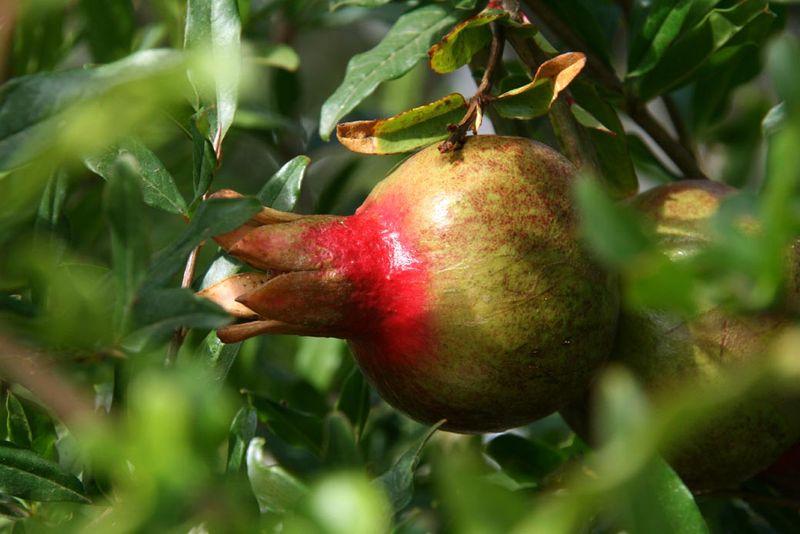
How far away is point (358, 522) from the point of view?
47 centimetres

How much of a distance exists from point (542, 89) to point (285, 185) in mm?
232

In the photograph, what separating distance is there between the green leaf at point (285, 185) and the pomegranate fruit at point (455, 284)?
0.05 metres

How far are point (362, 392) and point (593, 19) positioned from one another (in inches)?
18.9

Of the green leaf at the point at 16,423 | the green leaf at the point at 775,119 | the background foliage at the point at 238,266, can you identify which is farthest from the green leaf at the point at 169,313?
the green leaf at the point at 775,119

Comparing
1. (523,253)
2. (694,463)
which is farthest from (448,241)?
(694,463)

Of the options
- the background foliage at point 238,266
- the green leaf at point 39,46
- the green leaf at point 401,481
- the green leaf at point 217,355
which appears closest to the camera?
the background foliage at point 238,266

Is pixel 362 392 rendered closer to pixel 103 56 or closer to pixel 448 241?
pixel 448 241

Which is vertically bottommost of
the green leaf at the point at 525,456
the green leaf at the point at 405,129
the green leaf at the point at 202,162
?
the green leaf at the point at 525,456

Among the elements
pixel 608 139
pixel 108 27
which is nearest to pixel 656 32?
pixel 608 139

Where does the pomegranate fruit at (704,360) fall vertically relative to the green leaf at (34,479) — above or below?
below

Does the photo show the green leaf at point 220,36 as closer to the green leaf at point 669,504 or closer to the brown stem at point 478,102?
the brown stem at point 478,102

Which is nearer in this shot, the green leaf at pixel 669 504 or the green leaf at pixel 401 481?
the green leaf at pixel 669 504

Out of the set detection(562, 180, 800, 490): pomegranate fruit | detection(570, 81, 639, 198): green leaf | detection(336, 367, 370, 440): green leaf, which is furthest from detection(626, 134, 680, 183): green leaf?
detection(336, 367, 370, 440): green leaf

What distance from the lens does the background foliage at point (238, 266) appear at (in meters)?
0.49
